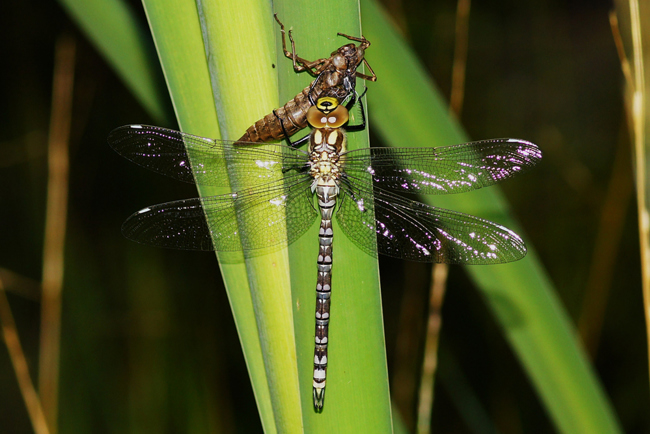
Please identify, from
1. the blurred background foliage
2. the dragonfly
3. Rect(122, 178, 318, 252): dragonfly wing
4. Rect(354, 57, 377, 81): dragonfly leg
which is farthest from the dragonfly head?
the blurred background foliage

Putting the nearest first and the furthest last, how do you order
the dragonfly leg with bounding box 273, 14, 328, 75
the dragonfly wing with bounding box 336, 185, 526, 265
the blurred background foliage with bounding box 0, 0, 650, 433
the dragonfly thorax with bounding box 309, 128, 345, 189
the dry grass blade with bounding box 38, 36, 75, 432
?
the dragonfly leg with bounding box 273, 14, 328, 75, the dragonfly wing with bounding box 336, 185, 526, 265, the dragonfly thorax with bounding box 309, 128, 345, 189, the dry grass blade with bounding box 38, 36, 75, 432, the blurred background foliage with bounding box 0, 0, 650, 433

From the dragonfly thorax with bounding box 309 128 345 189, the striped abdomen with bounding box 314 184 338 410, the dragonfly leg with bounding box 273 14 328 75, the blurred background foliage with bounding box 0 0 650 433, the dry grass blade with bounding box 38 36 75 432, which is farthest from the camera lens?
the blurred background foliage with bounding box 0 0 650 433

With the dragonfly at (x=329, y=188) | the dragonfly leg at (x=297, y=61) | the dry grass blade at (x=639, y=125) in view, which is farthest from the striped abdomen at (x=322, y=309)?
the dry grass blade at (x=639, y=125)

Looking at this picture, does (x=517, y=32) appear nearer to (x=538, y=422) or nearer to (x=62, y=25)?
(x=538, y=422)

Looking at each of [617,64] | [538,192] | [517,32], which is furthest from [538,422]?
[617,64]

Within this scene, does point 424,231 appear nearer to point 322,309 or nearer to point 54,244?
point 322,309

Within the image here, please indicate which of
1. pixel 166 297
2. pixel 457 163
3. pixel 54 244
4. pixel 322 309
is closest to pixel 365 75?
pixel 457 163

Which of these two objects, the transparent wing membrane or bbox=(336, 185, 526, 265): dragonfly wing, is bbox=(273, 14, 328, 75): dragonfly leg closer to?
the transparent wing membrane
